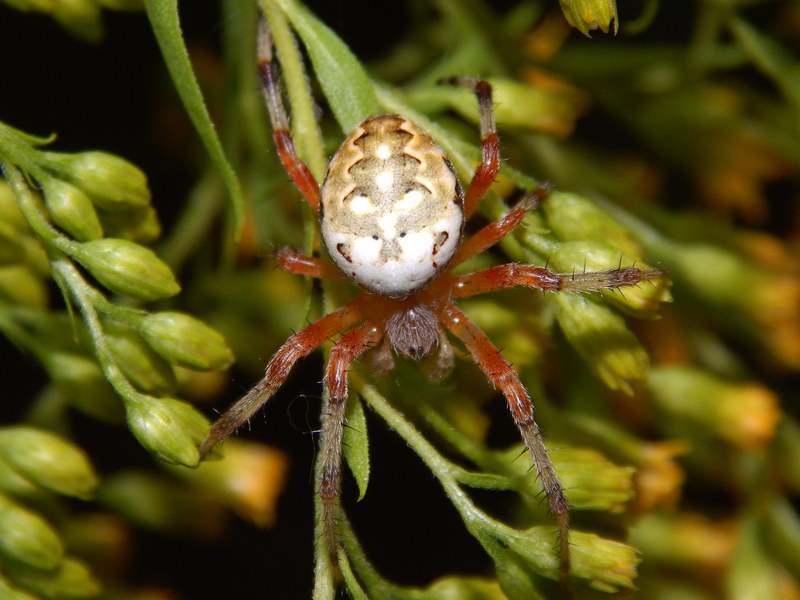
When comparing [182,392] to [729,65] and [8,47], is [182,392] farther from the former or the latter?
[729,65]

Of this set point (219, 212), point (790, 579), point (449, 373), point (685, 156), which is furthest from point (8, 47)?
point (790, 579)

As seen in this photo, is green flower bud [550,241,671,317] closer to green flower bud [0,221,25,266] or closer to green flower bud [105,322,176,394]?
green flower bud [105,322,176,394]

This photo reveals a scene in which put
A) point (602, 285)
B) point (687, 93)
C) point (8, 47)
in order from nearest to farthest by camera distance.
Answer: point (602, 285), point (8, 47), point (687, 93)

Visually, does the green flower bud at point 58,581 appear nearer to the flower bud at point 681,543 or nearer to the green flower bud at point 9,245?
the green flower bud at point 9,245

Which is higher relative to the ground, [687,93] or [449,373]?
[687,93]

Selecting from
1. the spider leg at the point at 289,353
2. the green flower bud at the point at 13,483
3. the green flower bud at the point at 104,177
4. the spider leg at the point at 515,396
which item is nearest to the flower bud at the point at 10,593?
the green flower bud at the point at 13,483
